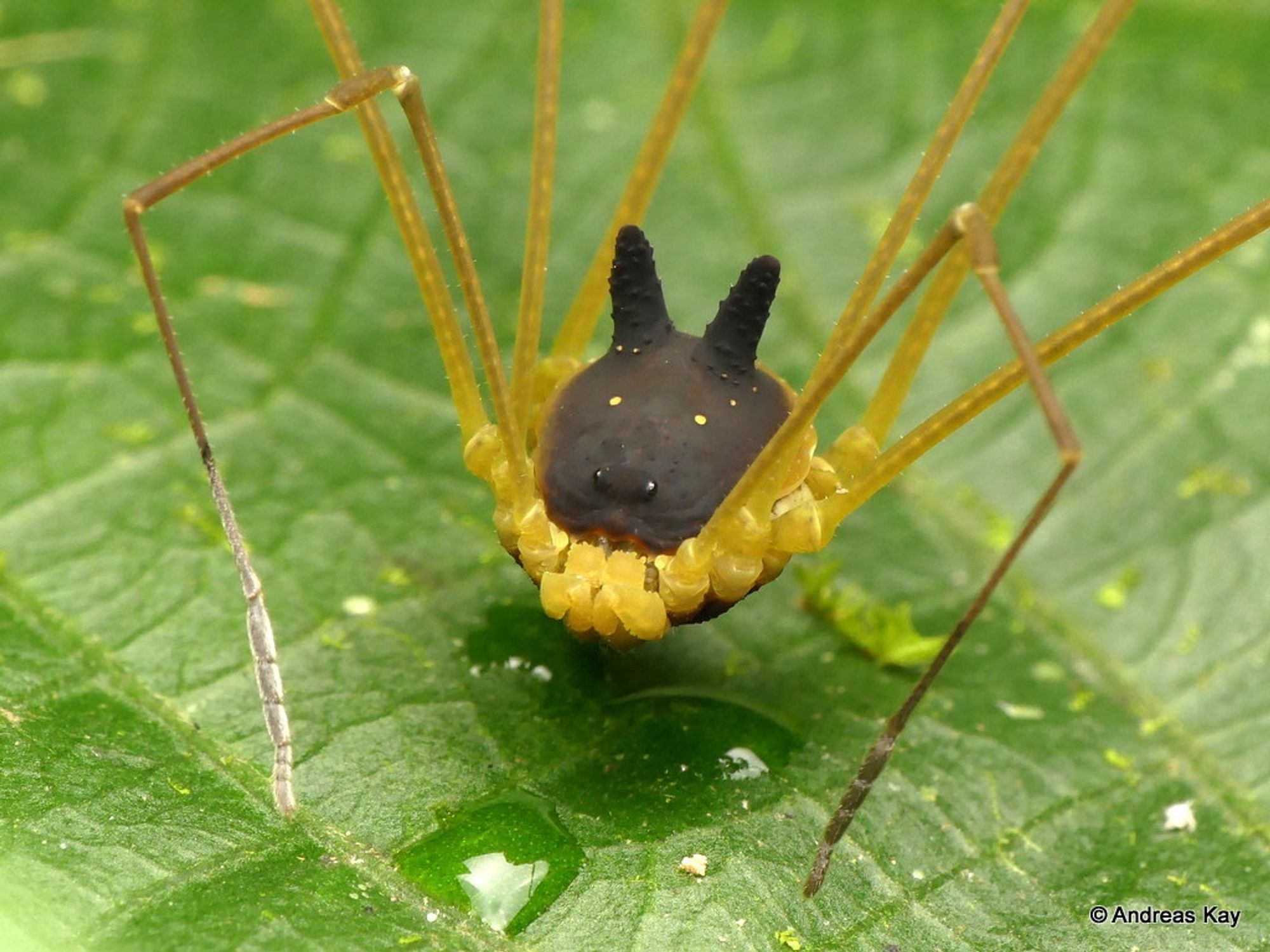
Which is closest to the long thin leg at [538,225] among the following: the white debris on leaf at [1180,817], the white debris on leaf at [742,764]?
the white debris on leaf at [742,764]

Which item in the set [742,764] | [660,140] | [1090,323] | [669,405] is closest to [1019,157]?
[1090,323]

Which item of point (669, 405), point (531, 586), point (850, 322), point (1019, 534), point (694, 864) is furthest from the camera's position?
point (531, 586)

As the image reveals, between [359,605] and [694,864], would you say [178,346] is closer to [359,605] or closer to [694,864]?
[359,605]

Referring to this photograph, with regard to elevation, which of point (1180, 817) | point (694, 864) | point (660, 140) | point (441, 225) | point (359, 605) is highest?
point (660, 140)

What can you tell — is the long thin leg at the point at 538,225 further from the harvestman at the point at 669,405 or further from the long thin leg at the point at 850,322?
the long thin leg at the point at 850,322

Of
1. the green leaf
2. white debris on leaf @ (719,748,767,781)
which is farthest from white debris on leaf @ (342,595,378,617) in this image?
white debris on leaf @ (719,748,767,781)

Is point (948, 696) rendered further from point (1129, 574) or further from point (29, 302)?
point (29, 302)
